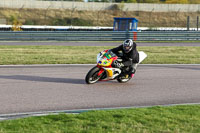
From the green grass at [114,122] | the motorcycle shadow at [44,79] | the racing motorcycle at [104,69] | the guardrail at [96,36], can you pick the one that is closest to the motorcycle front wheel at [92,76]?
the racing motorcycle at [104,69]

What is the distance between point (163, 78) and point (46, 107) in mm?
4981

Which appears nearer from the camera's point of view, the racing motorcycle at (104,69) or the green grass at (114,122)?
the green grass at (114,122)

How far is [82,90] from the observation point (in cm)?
855

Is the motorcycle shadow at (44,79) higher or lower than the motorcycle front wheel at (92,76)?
lower

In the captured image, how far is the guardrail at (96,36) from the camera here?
27984 millimetres

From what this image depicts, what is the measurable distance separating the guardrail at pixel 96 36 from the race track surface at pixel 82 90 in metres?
15.9

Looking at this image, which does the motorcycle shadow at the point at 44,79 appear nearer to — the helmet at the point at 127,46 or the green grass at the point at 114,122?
the helmet at the point at 127,46

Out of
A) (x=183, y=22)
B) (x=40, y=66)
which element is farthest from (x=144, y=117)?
(x=183, y=22)

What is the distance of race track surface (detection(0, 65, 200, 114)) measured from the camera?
23.4ft

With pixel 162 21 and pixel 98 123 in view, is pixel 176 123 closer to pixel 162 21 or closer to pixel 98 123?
pixel 98 123

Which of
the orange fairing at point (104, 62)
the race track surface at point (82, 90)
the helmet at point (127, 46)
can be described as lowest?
the race track surface at point (82, 90)

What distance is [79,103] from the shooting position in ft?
23.7

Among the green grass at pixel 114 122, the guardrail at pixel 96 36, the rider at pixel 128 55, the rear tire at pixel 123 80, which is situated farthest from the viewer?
the guardrail at pixel 96 36

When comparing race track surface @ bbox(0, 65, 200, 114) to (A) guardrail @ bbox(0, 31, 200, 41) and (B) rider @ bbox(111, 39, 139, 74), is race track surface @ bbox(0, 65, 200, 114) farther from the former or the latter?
(A) guardrail @ bbox(0, 31, 200, 41)
